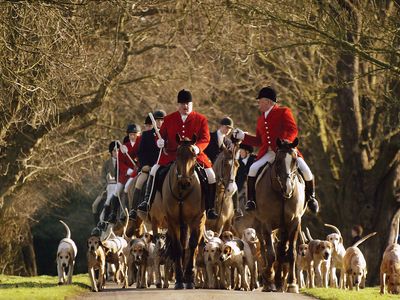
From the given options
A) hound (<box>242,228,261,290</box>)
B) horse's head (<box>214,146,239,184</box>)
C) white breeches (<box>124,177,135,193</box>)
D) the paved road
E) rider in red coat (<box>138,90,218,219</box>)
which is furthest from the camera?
white breeches (<box>124,177,135,193</box>)

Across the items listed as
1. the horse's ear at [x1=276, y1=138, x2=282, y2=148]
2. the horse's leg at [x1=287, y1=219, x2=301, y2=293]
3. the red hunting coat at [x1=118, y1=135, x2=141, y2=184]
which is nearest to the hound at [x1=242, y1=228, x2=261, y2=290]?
the horse's leg at [x1=287, y1=219, x2=301, y2=293]

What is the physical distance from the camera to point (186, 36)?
32.4 m

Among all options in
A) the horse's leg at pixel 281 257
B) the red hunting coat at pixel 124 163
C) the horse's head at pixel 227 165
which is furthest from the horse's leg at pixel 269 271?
the red hunting coat at pixel 124 163

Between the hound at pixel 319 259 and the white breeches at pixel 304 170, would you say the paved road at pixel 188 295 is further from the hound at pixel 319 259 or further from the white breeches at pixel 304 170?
the hound at pixel 319 259

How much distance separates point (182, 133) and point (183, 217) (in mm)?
1262

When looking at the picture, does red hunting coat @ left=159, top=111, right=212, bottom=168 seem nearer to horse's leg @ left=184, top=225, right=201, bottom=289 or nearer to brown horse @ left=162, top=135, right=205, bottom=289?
brown horse @ left=162, top=135, right=205, bottom=289

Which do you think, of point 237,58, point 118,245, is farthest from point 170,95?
point 118,245

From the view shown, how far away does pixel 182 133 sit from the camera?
804 inches

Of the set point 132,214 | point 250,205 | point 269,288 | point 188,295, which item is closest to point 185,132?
point 250,205

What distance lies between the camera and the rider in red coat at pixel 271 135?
19797 mm

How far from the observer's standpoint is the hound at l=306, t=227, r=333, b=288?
21.3 m

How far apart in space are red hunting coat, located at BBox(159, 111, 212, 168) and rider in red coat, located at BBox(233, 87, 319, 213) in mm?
515

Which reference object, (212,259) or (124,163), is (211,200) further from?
(124,163)

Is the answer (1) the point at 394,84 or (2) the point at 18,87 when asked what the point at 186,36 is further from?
(2) the point at 18,87
